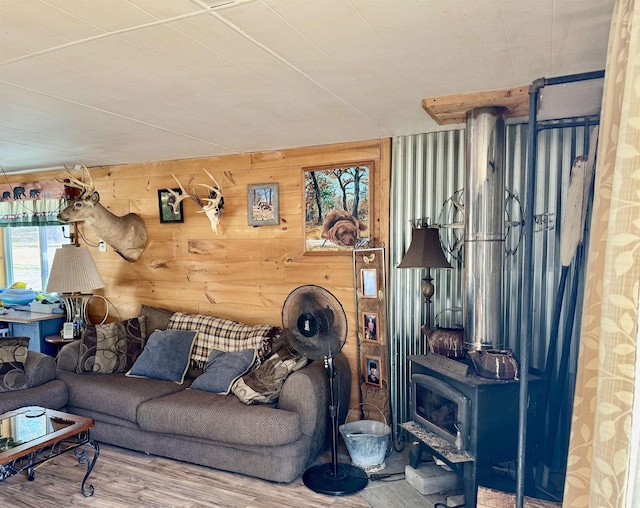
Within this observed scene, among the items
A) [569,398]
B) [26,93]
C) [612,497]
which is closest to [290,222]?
[26,93]

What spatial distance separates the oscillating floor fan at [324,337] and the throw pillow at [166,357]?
1.16 metres

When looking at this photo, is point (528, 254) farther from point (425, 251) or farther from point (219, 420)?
point (219, 420)

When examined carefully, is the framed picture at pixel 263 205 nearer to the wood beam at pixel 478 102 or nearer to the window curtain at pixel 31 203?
the wood beam at pixel 478 102

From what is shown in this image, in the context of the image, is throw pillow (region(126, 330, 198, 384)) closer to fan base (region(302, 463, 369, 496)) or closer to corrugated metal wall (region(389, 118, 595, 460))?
fan base (region(302, 463, 369, 496))

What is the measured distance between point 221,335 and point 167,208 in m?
1.35

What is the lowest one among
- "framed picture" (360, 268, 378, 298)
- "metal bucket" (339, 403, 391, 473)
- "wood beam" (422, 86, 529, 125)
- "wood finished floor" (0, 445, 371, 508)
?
"wood finished floor" (0, 445, 371, 508)

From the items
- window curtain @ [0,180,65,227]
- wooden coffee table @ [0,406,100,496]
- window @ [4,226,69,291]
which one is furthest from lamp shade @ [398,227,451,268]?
window @ [4,226,69,291]

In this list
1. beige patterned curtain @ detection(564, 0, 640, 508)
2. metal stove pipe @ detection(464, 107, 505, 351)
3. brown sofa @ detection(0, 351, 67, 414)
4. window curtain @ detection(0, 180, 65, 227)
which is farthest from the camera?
window curtain @ detection(0, 180, 65, 227)

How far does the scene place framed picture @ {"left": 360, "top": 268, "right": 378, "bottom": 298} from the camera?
11.3ft

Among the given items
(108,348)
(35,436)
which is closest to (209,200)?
(108,348)

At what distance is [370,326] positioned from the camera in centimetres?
348

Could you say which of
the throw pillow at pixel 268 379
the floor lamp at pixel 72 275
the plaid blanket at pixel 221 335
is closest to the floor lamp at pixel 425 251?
the throw pillow at pixel 268 379

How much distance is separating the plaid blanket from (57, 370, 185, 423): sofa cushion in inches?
13.9

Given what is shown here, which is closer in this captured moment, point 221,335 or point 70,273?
point 221,335
